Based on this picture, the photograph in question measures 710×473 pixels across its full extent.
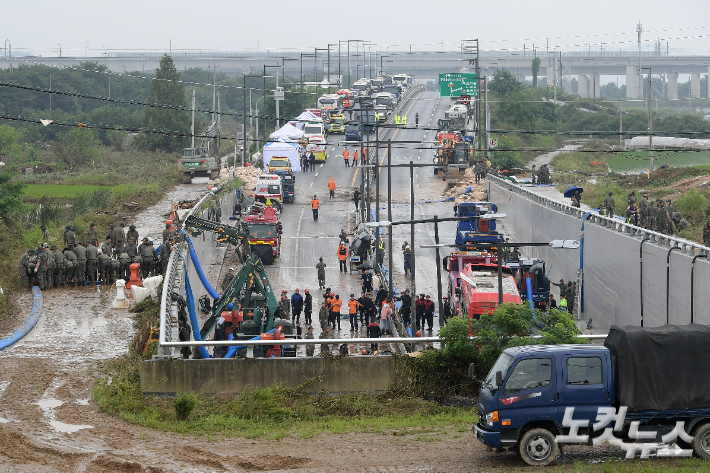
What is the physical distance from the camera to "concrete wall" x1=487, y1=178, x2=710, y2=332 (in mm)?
25797

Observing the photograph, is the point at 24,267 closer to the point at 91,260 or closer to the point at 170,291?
the point at 91,260

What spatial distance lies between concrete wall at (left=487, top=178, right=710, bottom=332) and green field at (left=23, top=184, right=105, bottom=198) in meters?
34.6

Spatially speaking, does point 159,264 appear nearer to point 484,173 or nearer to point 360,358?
point 360,358

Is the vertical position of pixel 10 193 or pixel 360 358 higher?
pixel 10 193

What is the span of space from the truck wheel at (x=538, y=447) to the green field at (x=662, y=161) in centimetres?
6090

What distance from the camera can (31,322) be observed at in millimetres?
26297

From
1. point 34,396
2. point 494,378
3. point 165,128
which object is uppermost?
point 165,128

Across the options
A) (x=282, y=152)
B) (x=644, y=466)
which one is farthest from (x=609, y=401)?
(x=282, y=152)

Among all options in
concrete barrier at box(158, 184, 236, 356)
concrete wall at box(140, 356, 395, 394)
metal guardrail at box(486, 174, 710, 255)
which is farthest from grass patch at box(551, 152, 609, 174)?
concrete wall at box(140, 356, 395, 394)

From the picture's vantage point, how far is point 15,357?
22.7m

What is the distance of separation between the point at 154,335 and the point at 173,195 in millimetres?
38282

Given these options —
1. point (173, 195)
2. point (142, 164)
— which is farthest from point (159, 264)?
point (142, 164)

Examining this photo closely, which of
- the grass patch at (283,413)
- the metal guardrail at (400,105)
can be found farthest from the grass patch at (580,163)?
the grass patch at (283,413)

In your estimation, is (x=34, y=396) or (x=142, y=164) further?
(x=142, y=164)
